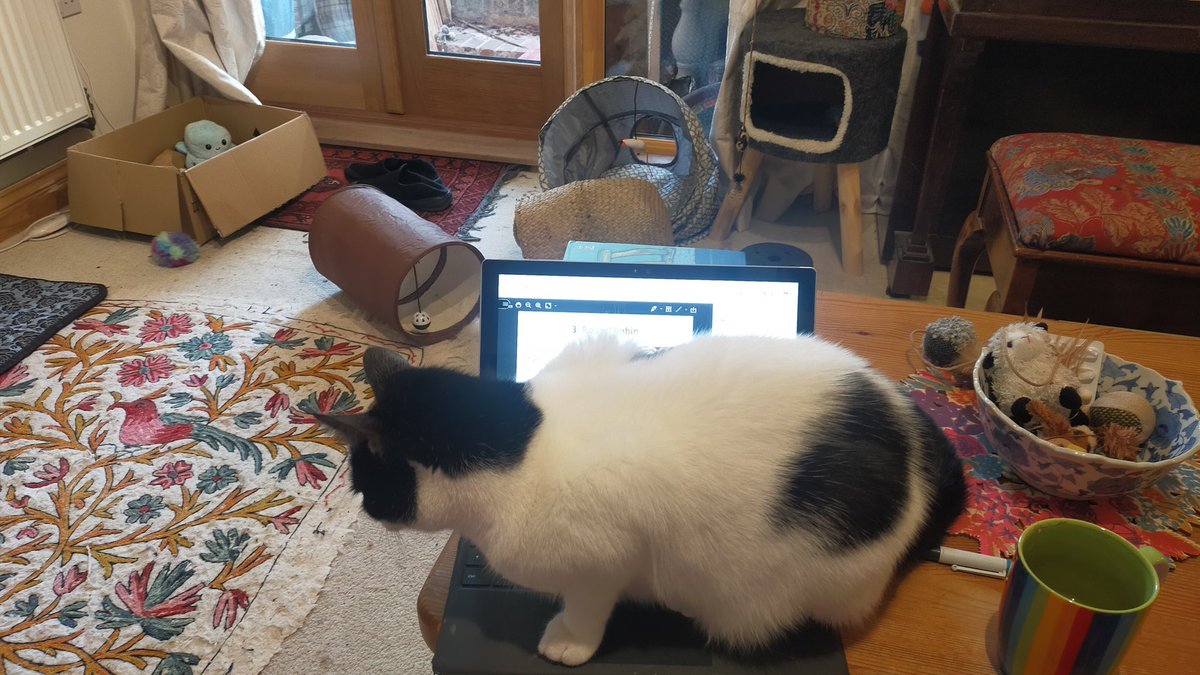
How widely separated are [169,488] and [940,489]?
1343mm

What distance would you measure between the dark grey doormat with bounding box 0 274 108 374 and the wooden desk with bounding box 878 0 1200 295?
205 cm

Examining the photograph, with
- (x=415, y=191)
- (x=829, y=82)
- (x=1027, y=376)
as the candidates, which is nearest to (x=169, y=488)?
(x=415, y=191)

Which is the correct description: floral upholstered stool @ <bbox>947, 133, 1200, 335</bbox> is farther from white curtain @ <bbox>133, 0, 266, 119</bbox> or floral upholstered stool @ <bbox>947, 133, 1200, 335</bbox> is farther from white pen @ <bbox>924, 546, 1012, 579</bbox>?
Answer: white curtain @ <bbox>133, 0, 266, 119</bbox>

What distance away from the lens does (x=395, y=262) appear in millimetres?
1721

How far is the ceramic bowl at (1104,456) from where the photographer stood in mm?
638

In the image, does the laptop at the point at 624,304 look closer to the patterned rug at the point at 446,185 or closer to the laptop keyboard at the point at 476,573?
the laptop keyboard at the point at 476,573

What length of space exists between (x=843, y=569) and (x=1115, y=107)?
6.52 ft

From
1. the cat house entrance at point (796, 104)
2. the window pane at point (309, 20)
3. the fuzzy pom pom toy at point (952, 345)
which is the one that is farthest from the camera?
the window pane at point (309, 20)

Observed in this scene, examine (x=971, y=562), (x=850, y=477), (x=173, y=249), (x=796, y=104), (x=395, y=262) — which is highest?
(x=850, y=477)

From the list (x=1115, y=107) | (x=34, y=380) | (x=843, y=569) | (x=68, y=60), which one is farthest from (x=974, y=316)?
(x=68, y=60)

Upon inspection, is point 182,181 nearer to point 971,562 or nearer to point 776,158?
point 776,158

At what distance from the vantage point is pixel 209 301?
1.97 metres

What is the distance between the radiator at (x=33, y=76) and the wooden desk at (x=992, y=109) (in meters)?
2.32

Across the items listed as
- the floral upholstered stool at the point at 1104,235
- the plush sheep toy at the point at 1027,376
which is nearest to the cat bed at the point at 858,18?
the floral upholstered stool at the point at 1104,235
